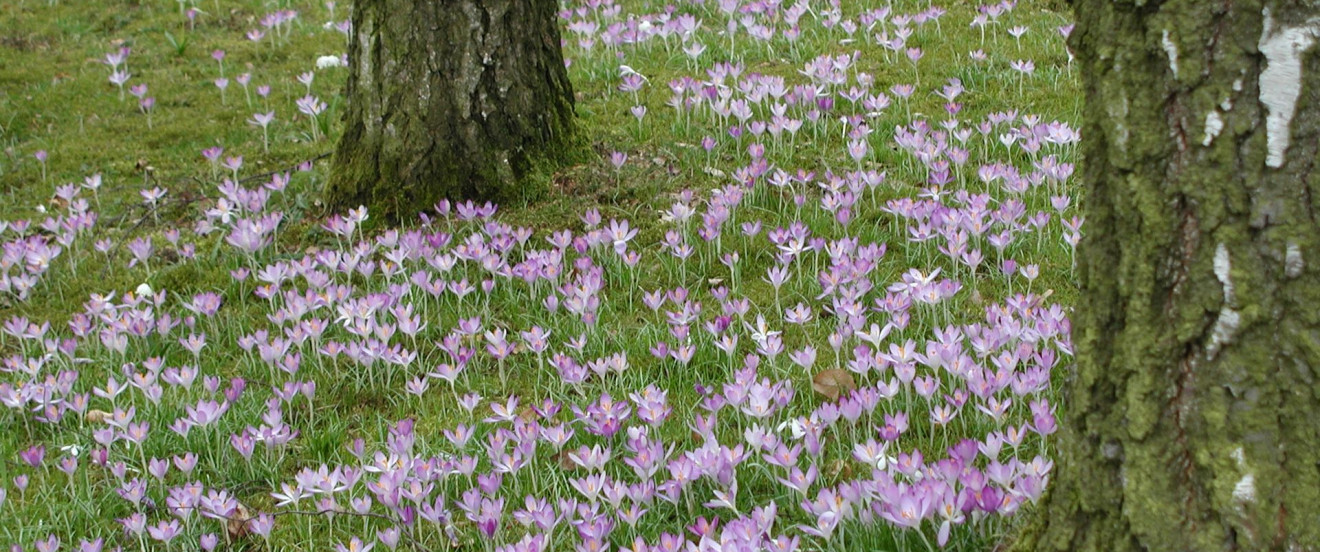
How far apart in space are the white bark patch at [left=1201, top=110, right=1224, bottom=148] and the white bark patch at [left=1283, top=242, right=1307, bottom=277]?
202 millimetres

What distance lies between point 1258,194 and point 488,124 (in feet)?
12.3

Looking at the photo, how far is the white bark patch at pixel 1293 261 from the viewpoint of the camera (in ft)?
6.20

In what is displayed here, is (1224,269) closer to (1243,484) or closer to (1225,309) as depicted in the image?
(1225,309)

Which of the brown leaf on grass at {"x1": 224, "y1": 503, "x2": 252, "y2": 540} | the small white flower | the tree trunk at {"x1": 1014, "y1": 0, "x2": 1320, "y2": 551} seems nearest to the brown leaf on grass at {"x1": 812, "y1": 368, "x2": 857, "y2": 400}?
the tree trunk at {"x1": 1014, "y1": 0, "x2": 1320, "y2": 551}

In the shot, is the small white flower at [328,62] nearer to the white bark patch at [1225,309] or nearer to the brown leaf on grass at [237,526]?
the brown leaf on grass at [237,526]

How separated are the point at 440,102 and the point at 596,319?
4.84ft

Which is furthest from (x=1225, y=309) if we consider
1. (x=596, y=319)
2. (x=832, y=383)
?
(x=596, y=319)

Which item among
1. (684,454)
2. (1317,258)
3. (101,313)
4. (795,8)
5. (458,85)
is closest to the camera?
(1317,258)

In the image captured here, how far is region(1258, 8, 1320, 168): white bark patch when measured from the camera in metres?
1.84

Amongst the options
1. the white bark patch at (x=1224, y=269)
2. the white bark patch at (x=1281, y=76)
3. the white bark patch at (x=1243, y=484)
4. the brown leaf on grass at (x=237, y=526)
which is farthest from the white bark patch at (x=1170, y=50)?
the brown leaf on grass at (x=237, y=526)

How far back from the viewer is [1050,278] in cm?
439

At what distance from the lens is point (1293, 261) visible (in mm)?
1895

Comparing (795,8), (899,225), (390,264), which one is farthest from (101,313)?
(795,8)

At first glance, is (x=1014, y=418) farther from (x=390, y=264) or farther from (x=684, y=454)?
(x=390, y=264)
